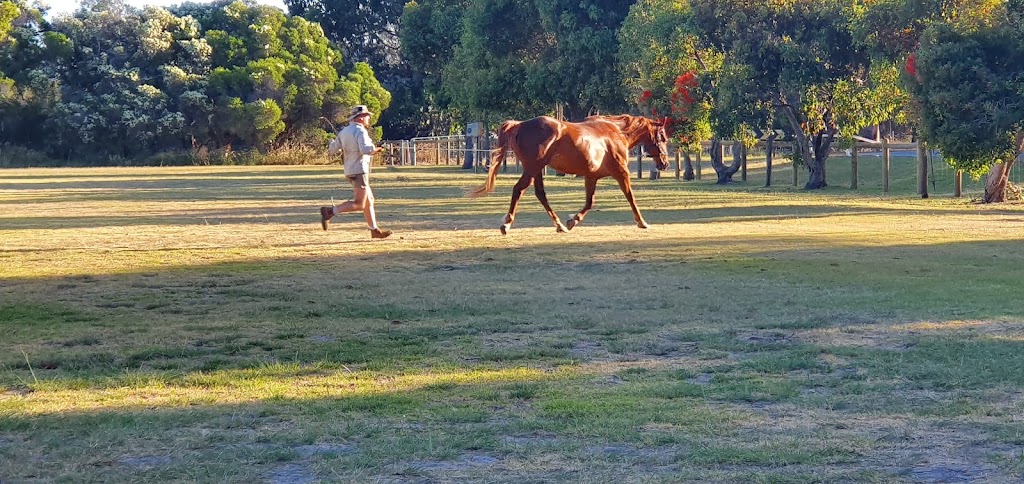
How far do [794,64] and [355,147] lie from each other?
18.7 meters

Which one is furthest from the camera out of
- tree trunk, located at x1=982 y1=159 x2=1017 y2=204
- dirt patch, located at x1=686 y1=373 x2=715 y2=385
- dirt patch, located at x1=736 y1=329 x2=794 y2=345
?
tree trunk, located at x1=982 y1=159 x2=1017 y2=204

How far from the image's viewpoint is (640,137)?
60.7 feet

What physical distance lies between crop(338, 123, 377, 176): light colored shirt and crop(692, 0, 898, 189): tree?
18.3 m

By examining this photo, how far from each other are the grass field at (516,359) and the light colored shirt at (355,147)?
1.08 m

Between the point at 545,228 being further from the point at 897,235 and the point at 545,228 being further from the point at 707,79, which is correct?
the point at 707,79

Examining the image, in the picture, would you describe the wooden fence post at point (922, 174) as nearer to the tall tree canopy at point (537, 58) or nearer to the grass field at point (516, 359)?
the grass field at point (516, 359)

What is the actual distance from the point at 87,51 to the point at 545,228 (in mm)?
57159

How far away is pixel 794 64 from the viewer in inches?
1252

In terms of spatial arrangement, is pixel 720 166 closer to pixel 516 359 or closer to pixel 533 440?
pixel 516 359

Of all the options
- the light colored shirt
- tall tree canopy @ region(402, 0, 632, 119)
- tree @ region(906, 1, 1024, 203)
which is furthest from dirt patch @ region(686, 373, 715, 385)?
tall tree canopy @ region(402, 0, 632, 119)

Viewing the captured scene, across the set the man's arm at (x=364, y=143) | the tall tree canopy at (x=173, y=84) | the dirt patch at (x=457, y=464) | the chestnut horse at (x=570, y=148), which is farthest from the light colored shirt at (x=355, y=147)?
the tall tree canopy at (x=173, y=84)

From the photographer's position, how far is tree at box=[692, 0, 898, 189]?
1251 inches

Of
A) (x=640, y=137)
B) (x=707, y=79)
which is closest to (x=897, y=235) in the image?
(x=640, y=137)

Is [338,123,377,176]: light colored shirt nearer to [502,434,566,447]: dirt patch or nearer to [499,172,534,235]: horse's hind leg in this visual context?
[499,172,534,235]: horse's hind leg
